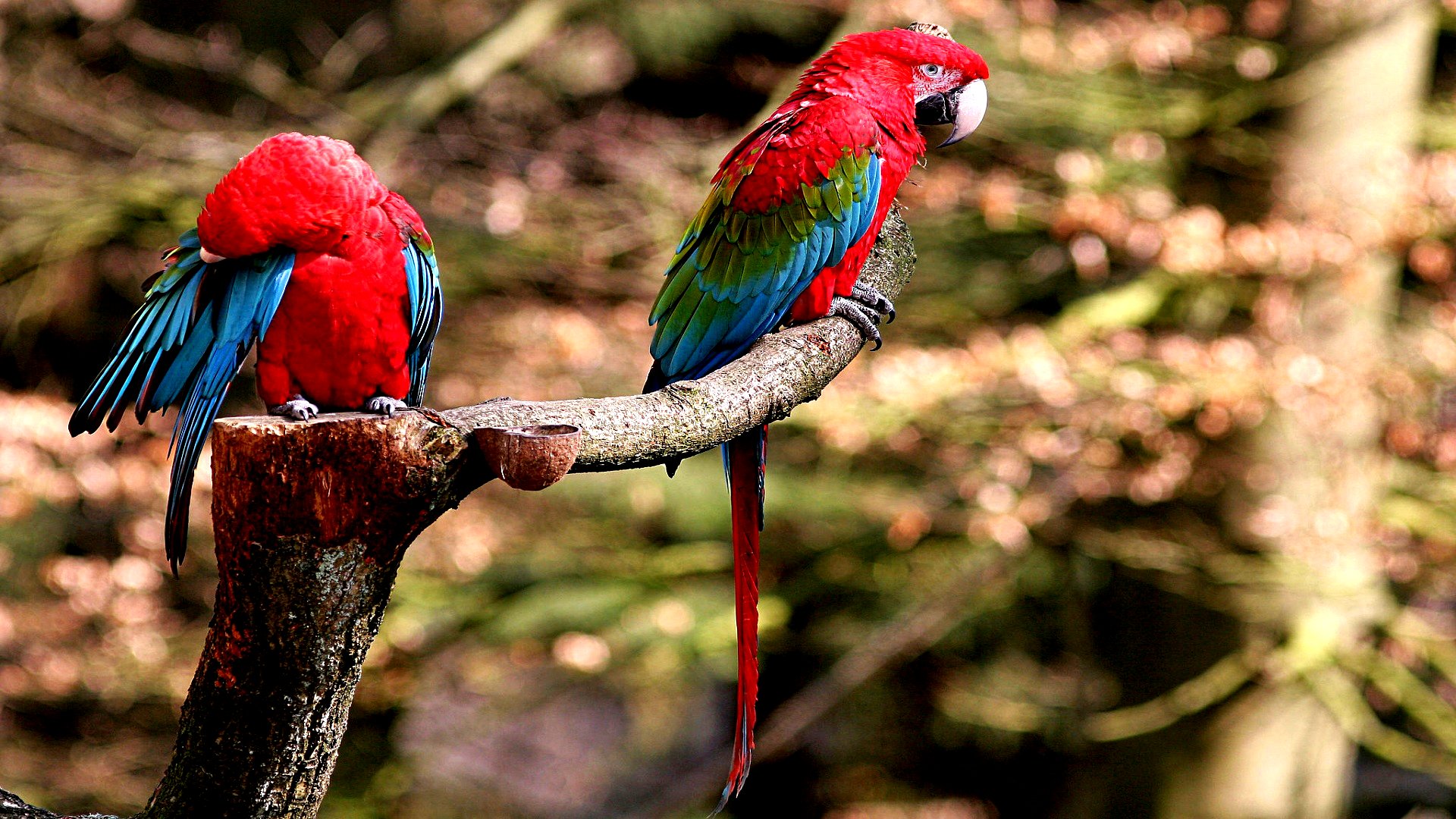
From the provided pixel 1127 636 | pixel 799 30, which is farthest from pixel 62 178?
pixel 1127 636

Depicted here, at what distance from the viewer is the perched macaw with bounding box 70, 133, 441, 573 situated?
144 centimetres

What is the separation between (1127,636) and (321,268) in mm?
4238

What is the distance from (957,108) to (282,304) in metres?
1.13

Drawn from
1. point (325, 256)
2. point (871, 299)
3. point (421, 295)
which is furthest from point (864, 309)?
point (325, 256)

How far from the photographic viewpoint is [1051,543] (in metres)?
4.79

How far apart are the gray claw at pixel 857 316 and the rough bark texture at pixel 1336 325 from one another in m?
2.34

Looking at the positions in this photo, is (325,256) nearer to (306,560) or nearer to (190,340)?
(190,340)

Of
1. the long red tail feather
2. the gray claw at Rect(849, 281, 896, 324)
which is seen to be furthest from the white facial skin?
the long red tail feather

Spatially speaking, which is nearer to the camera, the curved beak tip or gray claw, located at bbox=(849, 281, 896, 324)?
the curved beak tip

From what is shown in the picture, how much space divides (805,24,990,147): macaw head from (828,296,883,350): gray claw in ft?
1.09

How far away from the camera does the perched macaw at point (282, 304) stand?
1443mm

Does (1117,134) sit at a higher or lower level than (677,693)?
higher

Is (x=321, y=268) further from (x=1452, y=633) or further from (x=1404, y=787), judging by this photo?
(x=1404, y=787)

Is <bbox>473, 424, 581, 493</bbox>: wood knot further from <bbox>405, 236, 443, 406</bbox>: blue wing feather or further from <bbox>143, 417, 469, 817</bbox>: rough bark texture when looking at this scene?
<bbox>405, 236, 443, 406</bbox>: blue wing feather
